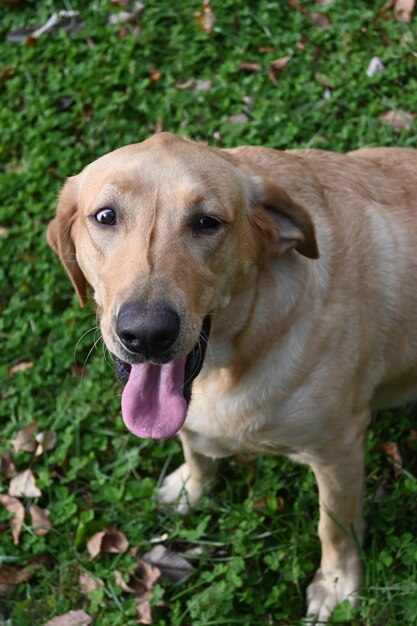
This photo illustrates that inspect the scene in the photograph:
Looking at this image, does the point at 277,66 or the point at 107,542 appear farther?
the point at 277,66

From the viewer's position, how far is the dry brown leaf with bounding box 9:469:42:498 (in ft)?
13.0

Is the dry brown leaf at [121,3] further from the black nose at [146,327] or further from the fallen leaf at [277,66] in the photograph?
the black nose at [146,327]

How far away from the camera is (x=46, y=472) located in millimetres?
4000

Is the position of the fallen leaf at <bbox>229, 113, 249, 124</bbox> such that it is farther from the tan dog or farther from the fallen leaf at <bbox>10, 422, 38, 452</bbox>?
the fallen leaf at <bbox>10, 422, 38, 452</bbox>

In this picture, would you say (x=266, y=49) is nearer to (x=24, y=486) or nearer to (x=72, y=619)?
(x=24, y=486)

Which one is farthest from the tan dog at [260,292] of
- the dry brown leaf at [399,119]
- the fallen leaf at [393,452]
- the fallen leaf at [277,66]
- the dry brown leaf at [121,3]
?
the dry brown leaf at [121,3]

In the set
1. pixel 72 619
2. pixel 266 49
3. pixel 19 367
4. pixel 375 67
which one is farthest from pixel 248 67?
pixel 72 619

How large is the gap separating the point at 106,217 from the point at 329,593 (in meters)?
1.94

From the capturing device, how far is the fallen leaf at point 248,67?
535 centimetres

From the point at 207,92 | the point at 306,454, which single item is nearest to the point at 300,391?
the point at 306,454

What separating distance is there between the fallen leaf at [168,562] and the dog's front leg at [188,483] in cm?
22

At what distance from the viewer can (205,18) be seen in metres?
5.61

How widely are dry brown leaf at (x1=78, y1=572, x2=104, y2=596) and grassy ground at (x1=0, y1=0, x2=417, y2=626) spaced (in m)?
0.03

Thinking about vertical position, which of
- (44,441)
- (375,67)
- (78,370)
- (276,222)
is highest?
(276,222)
